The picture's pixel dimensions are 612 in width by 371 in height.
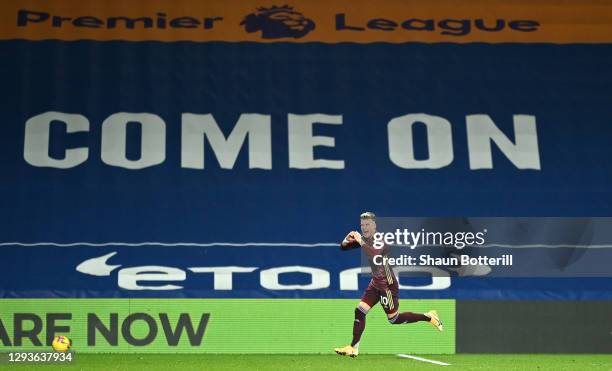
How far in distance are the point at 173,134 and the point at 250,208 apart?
1.38m

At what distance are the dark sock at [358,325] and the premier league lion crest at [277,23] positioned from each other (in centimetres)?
415

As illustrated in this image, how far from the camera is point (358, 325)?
11562 mm

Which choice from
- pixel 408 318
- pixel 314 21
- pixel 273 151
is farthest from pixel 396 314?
pixel 314 21

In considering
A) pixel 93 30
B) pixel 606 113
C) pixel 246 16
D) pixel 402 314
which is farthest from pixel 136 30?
pixel 606 113

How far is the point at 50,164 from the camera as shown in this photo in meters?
13.1

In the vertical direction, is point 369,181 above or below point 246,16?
below

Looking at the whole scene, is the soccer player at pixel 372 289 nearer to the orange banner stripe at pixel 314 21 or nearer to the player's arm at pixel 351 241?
the player's arm at pixel 351 241

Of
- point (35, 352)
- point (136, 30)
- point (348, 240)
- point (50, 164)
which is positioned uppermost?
point (136, 30)

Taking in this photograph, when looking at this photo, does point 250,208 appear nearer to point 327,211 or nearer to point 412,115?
point 327,211

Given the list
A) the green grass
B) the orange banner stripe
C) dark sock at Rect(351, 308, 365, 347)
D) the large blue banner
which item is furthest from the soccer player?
the orange banner stripe

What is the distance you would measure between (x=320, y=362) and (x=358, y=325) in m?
0.64

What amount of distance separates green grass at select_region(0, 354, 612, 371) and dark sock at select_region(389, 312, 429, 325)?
0.42m

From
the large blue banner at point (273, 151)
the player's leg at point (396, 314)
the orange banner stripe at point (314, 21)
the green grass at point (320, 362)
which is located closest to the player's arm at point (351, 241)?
the player's leg at point (396, 314)

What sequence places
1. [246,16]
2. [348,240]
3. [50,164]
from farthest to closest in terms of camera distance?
[246,16]
[50,164]
[348,240]
